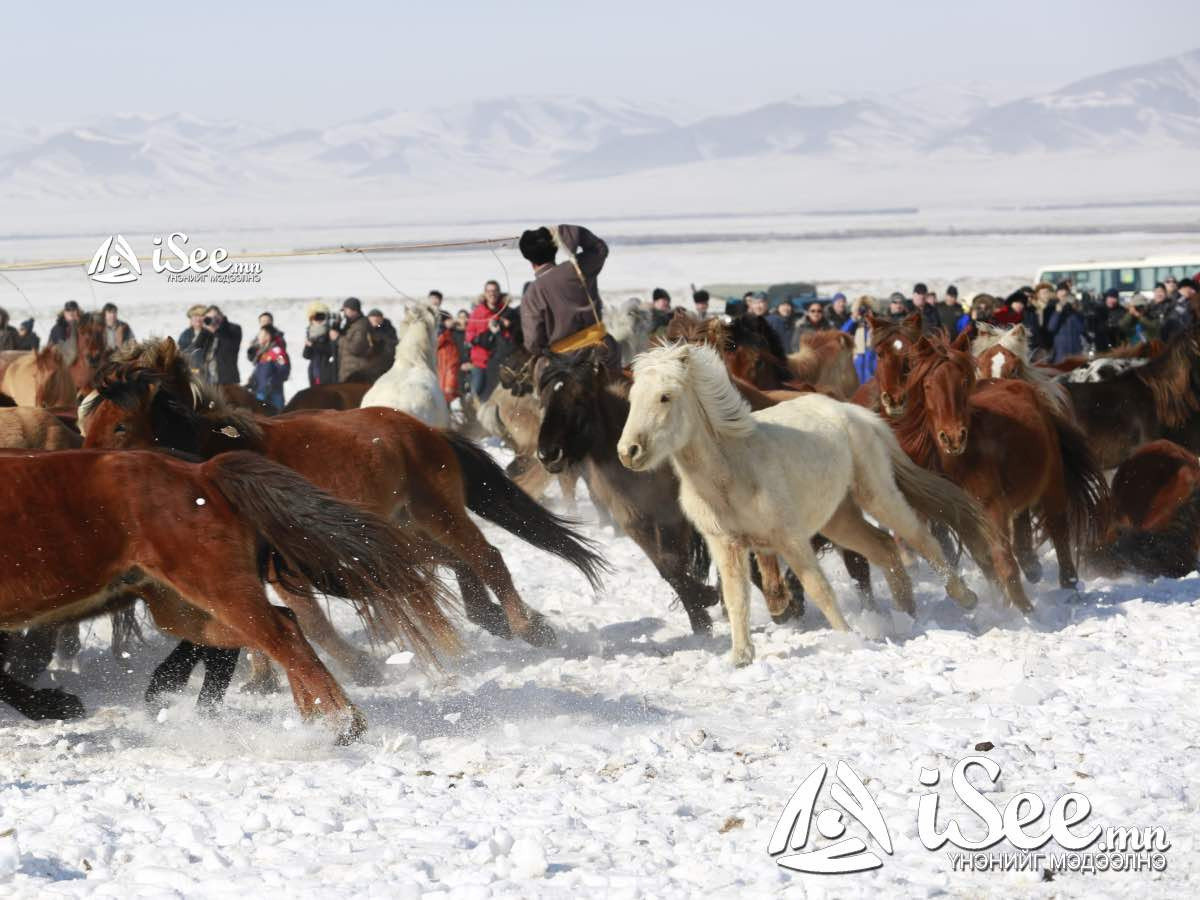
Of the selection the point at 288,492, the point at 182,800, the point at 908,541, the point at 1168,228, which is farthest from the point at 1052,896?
the point at 1168,228

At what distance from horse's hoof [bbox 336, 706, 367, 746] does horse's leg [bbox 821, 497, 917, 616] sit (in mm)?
3276

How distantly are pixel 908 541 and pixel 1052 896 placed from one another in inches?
173

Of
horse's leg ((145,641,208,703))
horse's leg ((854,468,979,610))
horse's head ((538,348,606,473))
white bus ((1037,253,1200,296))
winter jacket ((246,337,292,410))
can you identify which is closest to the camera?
horse's leg ((145,641,208,703))

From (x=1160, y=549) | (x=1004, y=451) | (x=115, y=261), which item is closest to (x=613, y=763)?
(x=1004, y=451)

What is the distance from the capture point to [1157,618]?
7738 millimetres

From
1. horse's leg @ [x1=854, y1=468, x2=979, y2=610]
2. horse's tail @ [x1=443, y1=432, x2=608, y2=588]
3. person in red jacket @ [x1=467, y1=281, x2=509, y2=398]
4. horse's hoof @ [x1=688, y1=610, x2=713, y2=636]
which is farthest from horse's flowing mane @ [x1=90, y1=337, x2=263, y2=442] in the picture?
person in red jacket @ [x1=467, y1=281, x2=509, y2=398]

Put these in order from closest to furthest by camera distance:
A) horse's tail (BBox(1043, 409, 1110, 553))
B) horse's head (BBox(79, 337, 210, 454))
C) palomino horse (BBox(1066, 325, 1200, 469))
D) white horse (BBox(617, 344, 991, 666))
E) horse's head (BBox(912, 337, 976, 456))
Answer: white horse (BBox(617, 344, 991, 666)), horse's head (BBox(79, 337, 210, 454)), horse's head (BBox(912, 337, 976, 456)), horse's tail (BBox(1043, 409, 1110, 553)), palomino horse (BBox(1066, 325, 1200, 469))

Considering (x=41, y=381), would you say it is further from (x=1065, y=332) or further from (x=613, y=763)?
(x=1065, y=332)

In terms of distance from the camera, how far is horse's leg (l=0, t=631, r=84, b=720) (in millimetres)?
6398

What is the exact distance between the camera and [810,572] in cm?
737

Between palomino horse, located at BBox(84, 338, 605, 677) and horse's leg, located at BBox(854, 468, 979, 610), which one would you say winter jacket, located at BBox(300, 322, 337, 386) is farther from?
horse's leg, located at BBox(854, 468, 979, 610)

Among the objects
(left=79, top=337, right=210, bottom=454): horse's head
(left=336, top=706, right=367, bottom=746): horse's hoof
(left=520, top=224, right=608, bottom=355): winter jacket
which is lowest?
(left=336, top=706, right=367, bottom=746): horse's hoof

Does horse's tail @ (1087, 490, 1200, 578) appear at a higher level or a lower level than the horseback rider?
lower

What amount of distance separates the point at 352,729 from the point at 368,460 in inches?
90.7
